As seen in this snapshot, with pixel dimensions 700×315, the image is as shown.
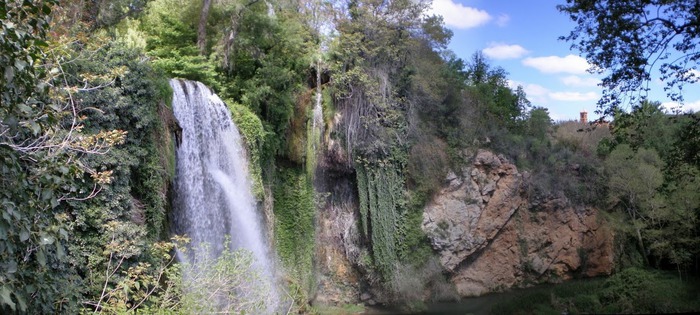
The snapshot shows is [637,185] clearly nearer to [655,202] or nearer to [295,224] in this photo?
[655,202]

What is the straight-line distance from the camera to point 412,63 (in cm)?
2064

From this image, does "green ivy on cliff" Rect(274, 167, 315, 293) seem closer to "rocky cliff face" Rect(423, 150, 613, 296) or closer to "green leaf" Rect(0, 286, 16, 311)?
"rocky cliff face" Rect(423, 150, 613, 296)

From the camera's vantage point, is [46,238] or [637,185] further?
[637,185]

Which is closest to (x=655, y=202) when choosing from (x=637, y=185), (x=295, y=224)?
(x=637, y=185)

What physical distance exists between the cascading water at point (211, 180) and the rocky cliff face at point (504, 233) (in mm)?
8976

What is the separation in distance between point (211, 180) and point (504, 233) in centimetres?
1410

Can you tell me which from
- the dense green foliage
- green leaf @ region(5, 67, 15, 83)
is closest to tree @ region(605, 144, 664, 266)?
the dense green foliage

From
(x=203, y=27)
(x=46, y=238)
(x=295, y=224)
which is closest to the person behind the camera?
(x=46, y=238)

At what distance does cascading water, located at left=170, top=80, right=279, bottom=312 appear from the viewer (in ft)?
38.7

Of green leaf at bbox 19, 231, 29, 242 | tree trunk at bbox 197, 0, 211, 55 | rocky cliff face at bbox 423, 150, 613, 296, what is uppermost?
tree trunk at bbox 197, 0, 211, 55

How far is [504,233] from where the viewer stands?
22.2 m

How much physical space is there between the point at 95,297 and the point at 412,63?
1555cm

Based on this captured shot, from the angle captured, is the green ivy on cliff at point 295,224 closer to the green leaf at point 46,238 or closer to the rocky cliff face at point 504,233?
the rocky cliff face at point 504,233

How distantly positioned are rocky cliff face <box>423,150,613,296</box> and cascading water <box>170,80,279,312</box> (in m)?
8.98
